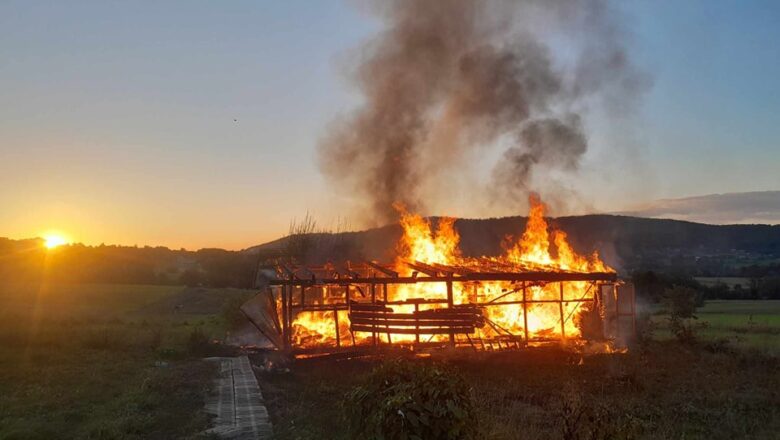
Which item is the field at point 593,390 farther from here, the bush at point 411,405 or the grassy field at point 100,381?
the bush at point 411,405

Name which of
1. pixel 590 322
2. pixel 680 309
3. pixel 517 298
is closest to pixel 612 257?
pixel 680 309

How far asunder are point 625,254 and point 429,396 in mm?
58671

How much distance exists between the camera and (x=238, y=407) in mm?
11555

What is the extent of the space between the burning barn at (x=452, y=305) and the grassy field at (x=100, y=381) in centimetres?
345

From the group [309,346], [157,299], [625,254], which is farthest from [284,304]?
[625,254]

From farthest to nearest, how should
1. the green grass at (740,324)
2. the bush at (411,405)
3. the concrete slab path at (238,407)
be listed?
the green grass at (740,324) → the concrete slab path at (238,407) → the bush at (411,405)

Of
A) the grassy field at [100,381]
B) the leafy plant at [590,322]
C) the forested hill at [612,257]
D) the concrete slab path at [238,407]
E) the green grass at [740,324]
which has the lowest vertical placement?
the green grass at [740,324]

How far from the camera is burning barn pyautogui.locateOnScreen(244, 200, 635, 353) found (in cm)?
1656

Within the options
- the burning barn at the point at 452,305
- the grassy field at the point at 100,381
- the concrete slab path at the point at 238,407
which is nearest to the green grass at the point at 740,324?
the burning barn at the point at 452,305

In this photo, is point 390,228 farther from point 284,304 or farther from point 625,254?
point 625,254

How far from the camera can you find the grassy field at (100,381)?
10.3 meters

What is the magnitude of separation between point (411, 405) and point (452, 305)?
12057 millimetres

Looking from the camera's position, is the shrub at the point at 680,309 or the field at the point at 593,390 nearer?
the field at the point at 593,390

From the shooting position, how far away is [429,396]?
490 centimetres
